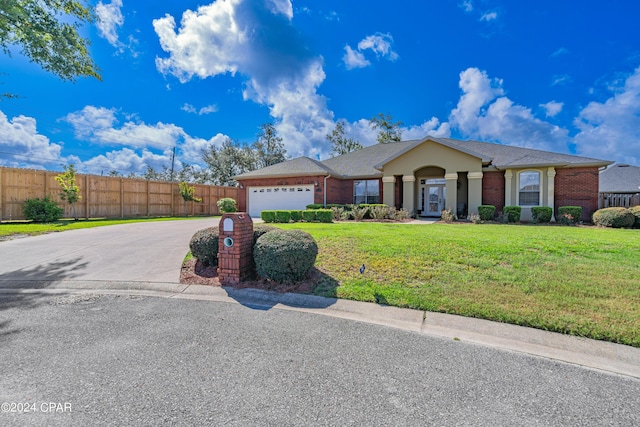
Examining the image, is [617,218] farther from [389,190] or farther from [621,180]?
[621,180]

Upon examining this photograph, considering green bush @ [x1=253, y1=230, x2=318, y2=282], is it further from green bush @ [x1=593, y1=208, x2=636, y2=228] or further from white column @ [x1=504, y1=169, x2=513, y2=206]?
white column @ [x1=504, y1=169, x2=513, y2=206]

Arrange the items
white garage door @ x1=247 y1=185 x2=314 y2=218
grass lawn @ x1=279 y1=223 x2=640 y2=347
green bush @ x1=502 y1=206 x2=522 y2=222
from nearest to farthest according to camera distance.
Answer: grass lawn @ x1=279 y1=223 x2=640 y2=347 → green bush @ x1=502 y1=206 x2=522 y2=222 → white garage door @ x1=247 y1=185 x2=314 y2=218

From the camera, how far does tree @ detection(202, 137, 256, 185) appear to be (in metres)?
39.2

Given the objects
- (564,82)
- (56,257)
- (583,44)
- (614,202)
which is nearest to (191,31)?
(56,257)

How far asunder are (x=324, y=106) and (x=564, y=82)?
16.4m

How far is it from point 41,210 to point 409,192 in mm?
19997

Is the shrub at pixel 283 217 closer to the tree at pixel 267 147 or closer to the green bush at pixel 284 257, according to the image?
the green bush at pixel 284 257

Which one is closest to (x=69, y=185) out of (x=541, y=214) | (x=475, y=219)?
(x=475, y=219)

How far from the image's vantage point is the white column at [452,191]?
15852 mm

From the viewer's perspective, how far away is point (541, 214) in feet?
45.2

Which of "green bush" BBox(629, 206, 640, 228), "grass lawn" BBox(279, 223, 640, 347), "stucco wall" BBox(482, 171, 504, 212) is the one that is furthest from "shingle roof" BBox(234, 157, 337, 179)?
"green bush" BBox(629, 206, 640, 228)

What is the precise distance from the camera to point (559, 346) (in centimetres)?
320

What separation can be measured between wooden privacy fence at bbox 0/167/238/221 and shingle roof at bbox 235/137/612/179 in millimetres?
7190

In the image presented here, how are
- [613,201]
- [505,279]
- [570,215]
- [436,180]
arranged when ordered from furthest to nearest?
[436,180] → [613,201] → [570,215] → [505,279]
